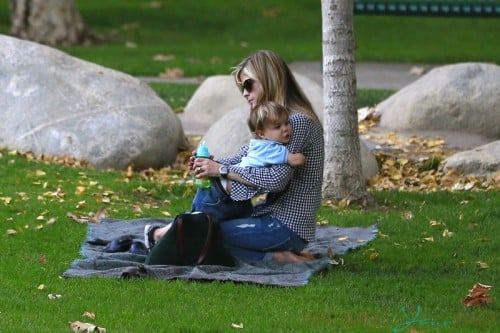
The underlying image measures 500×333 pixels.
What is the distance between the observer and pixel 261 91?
6879 millimetres

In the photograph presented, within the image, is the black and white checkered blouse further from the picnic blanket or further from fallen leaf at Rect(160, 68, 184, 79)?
fallen leaf at Rect(160, 68, 184, 79)

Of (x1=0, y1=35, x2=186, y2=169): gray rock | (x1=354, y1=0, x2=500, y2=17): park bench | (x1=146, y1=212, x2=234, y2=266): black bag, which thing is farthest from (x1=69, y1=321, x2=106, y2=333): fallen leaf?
(x1=354, y1=0, x2=500, y2=17): park bench

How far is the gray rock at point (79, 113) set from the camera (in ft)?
34.5

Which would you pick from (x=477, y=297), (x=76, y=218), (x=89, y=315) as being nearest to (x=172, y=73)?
(x=76, y=218)

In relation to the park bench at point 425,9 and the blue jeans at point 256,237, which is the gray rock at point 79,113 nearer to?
the blue jeans at point 256,237

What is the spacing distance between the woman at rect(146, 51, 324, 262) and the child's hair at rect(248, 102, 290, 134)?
4.1 inches

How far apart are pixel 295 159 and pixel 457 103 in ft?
16.9

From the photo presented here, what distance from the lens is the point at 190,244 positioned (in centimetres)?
671

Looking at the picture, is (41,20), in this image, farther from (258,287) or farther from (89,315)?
(89,315)

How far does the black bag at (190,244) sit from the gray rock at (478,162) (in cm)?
381

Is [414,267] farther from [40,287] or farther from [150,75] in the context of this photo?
[150,75]

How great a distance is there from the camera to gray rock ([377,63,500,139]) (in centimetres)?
1156

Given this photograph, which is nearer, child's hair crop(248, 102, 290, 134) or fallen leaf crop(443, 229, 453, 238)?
child's hair crop(248, 102, 290, 134)

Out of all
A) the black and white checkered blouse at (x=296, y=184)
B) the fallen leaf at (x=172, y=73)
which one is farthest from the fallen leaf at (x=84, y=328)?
the fallen leaf at (x=172, y=73)
